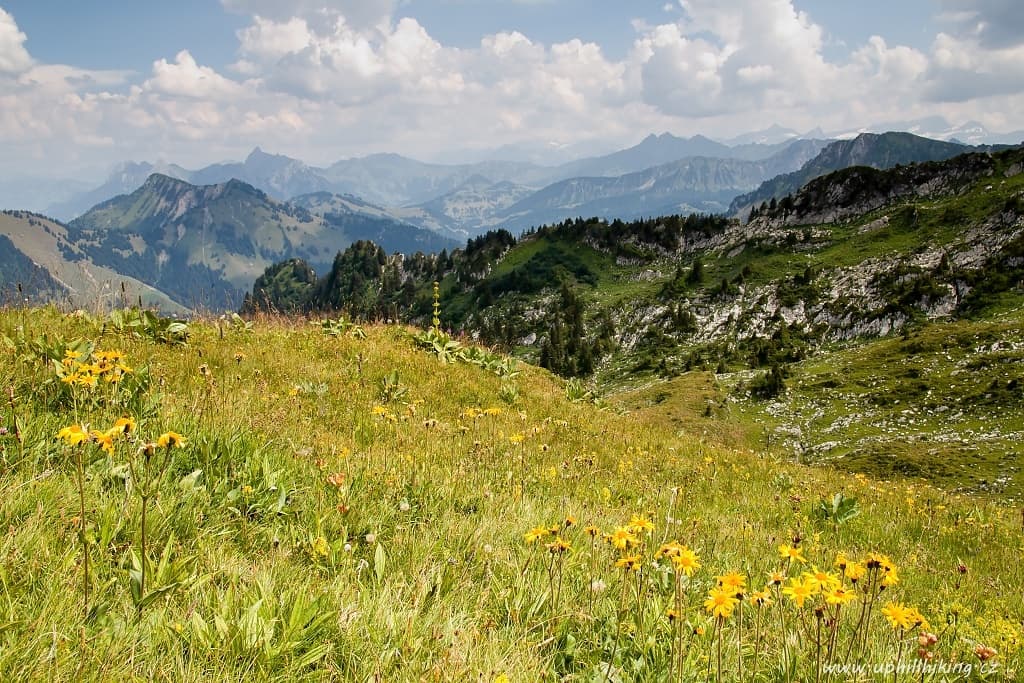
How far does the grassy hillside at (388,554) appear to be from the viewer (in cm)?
237

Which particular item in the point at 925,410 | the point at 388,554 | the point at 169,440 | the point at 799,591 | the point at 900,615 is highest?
the point at 169,440

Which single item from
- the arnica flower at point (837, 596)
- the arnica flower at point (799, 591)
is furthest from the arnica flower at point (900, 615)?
the arnica flower at point (799, 591)

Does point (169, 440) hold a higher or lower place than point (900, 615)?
higher

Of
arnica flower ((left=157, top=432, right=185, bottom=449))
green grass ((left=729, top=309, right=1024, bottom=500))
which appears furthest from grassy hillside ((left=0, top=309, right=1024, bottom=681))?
green grass ((left=729, top=309, right=1024, bottom=500))

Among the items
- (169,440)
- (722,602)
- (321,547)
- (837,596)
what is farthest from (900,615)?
(169,440)

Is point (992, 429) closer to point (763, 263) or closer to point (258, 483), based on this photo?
point (258, 483)

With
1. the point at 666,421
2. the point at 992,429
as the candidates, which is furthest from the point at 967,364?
the point at 666,421

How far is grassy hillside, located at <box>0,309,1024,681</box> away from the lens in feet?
7.77

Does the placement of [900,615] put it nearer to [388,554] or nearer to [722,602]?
[722,602]

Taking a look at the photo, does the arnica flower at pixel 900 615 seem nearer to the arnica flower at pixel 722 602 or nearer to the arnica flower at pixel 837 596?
the arnica flower at pixel 837 596

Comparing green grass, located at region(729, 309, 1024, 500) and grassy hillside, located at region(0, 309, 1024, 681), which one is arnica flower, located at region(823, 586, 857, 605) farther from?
green grass, located at region(729, 309, 1024, 500)

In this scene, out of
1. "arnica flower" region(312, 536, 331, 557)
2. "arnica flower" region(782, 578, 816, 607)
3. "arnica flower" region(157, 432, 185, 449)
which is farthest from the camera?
"arnica flower" region(312, 536, 331, 557)

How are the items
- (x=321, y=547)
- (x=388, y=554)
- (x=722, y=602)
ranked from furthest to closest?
(x=388, y=554) < (x=321, y=547) < (x=722, y=602)

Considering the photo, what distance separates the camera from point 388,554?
352cm
